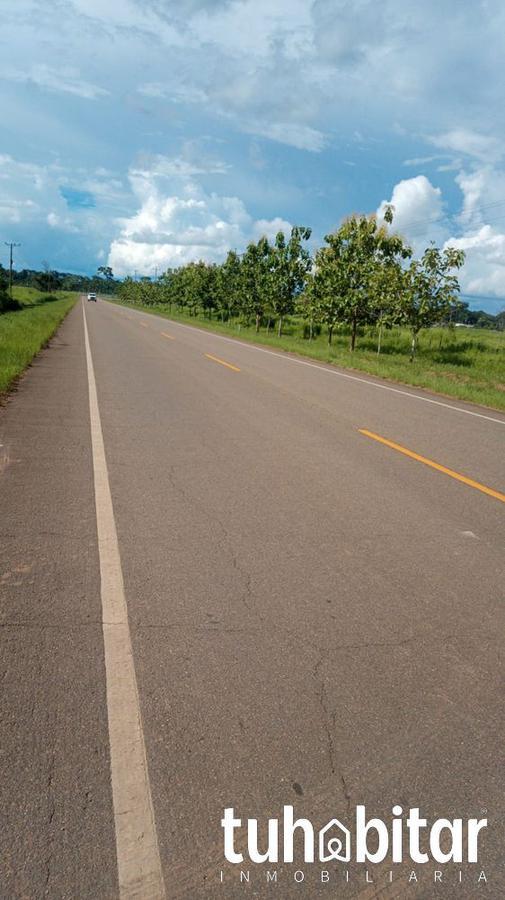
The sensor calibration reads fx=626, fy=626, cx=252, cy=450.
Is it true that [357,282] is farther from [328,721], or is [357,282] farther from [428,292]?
[328,721]

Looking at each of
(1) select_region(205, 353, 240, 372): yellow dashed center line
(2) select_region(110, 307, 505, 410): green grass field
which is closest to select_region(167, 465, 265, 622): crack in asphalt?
(2) select_region(110, 307, 505, 410): green grass field

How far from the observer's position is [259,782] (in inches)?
92.7

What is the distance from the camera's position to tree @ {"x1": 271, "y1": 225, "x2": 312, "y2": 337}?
37438 mm

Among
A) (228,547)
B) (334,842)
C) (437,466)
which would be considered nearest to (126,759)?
(334,842)

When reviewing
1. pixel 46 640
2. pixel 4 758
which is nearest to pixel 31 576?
pixel 46 640

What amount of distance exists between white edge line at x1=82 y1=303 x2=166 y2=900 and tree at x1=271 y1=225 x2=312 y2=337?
116 ft

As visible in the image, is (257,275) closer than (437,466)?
No

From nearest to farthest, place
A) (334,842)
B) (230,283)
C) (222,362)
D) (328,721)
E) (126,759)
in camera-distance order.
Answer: (334,842) → (126,759) → (328,721) → (222,362) → (230,283)

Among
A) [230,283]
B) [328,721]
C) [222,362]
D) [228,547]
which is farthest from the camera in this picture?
[230,283]

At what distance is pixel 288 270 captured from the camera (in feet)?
125

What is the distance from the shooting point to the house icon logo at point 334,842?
83.2 inches

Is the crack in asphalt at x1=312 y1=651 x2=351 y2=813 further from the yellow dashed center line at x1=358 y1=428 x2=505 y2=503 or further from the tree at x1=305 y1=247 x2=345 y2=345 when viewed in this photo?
the tree at x1=305 y1=247 x2=345 y2=345

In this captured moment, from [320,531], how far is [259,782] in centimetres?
273

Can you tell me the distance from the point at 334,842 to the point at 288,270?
125 ft
